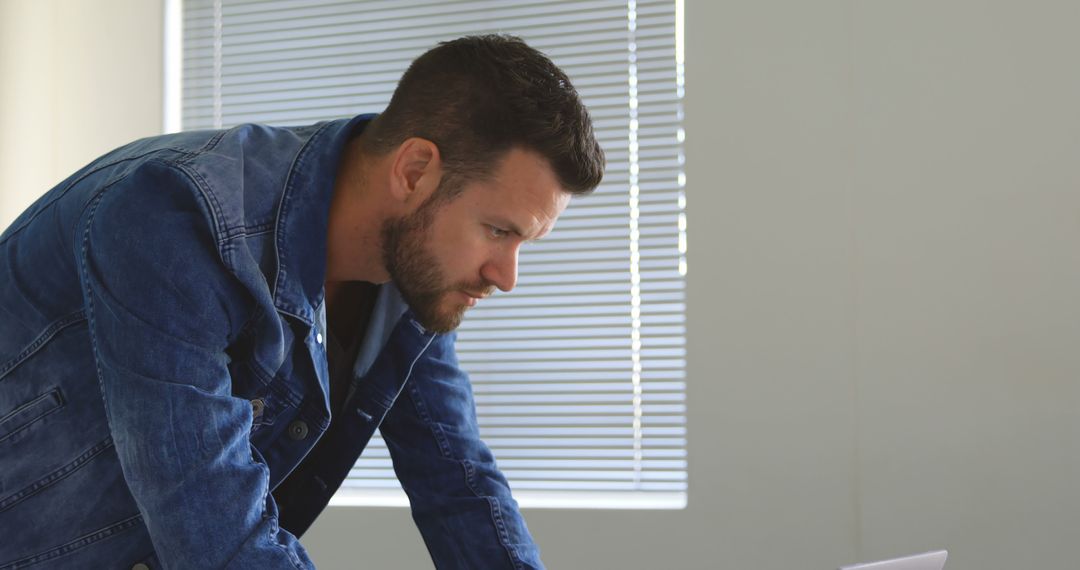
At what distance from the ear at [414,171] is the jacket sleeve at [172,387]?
34 cm

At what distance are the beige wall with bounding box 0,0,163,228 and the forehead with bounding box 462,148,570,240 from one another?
2.35 m

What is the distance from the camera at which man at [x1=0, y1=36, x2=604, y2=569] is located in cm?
111

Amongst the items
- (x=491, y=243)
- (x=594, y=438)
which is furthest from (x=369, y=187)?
(x=594, y=438)

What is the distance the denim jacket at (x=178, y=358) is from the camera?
1.10 meters

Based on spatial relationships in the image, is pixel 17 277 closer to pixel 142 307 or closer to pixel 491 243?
pixel 142 307

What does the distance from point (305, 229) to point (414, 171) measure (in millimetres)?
194

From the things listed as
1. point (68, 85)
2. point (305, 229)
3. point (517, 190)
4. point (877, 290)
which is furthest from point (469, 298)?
point (68, 85)

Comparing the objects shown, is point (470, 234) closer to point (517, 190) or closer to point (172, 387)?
point (517, 190)

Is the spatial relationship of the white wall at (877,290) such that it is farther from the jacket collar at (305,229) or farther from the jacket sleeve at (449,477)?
the jacket collar at (305,229)

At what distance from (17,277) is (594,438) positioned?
6.46ft

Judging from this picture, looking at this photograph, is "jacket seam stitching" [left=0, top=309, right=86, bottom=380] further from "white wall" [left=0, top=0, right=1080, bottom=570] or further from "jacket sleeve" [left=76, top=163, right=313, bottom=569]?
"white wall" [left=0, top=0, right=1080, bottom=570]

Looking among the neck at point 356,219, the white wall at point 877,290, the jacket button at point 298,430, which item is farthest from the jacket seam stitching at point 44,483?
the white wall at point 877,290

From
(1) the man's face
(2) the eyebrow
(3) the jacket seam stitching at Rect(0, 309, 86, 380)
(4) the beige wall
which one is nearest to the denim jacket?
(3) the jacket seam stitching at Rect(0, 309, 86, 380)

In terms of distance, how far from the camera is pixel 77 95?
3.43 metres
